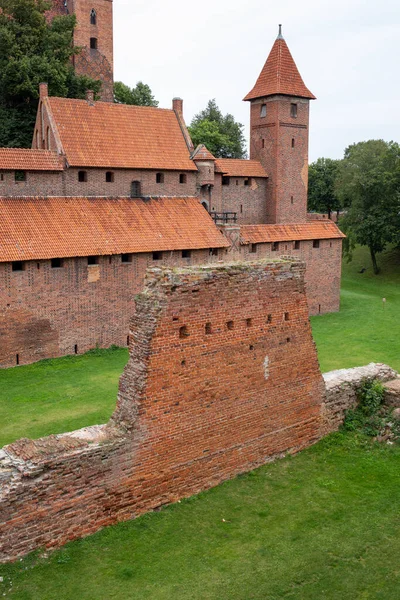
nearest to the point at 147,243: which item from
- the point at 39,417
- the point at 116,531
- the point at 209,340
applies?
the point at 39,417

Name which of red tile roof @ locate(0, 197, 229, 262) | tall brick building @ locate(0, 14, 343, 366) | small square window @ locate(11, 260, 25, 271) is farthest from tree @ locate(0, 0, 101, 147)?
small square window @ locate(11, 260, 25, 271)

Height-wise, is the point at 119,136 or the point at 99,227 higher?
the point at 119,136

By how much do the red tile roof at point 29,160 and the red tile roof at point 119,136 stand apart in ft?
2.12

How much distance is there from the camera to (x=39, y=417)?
15.0m

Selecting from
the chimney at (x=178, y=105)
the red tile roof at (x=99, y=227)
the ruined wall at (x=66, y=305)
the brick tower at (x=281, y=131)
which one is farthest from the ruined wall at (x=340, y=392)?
the brick tower at (x=281, y=131)

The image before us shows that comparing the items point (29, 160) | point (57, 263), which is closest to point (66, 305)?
point (57, 263)

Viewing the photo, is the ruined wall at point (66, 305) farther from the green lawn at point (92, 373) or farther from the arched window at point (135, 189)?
the arched window at point (135, 189)

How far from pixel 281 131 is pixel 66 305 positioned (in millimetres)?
15788

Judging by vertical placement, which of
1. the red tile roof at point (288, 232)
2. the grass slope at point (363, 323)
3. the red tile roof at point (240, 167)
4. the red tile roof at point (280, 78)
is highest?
the red tile roof at point (280, 78)

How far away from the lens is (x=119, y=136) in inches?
1003

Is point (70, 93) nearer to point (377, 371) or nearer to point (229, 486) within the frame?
point (377, 371)

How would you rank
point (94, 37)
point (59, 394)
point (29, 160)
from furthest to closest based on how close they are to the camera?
point (94, 37) < point (29, 160) < point (59, 394)

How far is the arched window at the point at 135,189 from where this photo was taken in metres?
25.0

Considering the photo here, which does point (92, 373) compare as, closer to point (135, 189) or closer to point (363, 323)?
point (135, 189)
